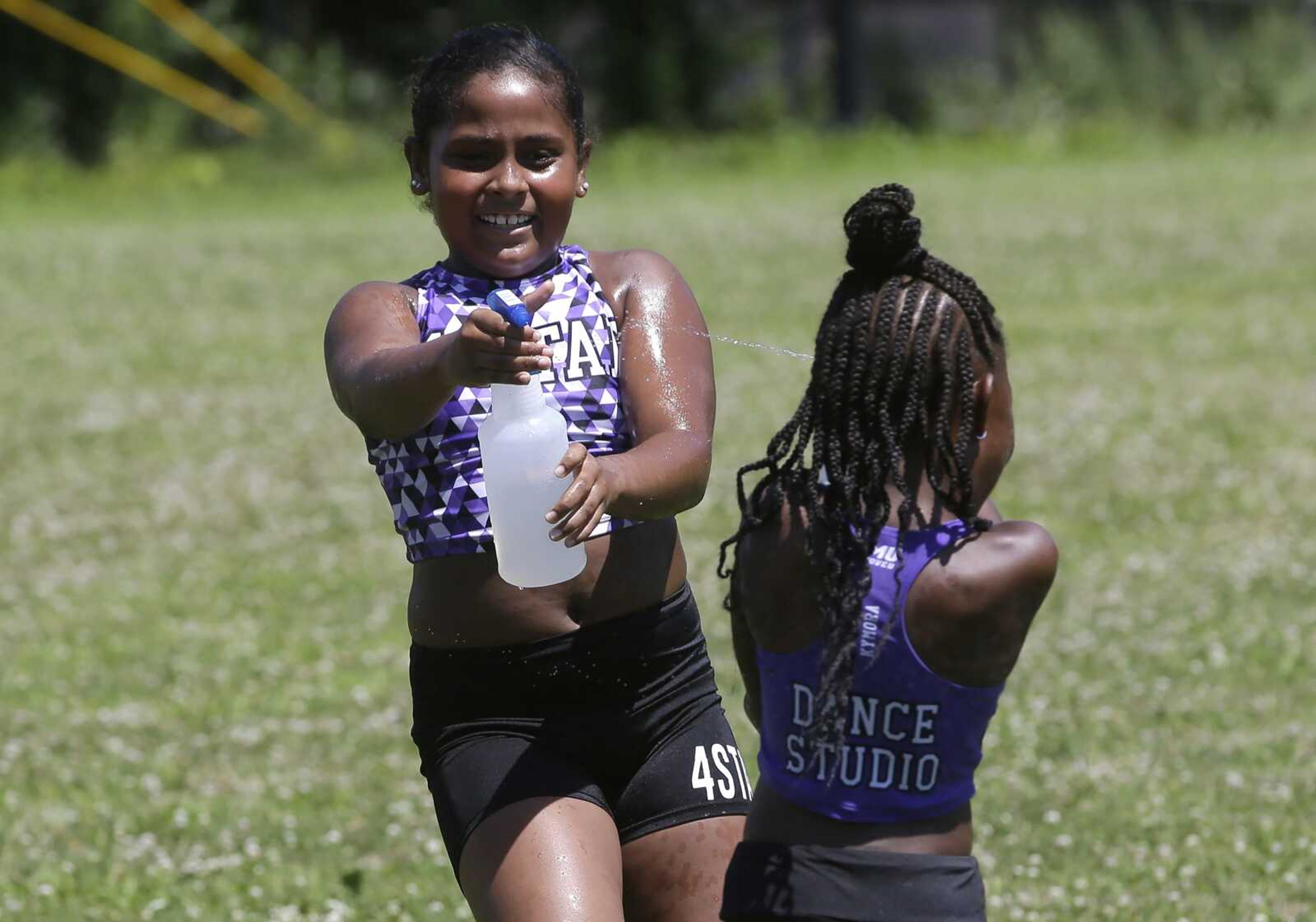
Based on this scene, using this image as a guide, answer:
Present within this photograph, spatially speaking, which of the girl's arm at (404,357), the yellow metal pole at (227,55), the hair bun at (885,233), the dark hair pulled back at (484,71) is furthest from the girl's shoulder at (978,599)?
the yellow metal pole at (227,55)

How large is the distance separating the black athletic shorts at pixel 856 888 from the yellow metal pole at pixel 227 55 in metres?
29.1

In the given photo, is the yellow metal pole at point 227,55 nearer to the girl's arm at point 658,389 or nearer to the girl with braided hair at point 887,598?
the girl's arm at point 658,389

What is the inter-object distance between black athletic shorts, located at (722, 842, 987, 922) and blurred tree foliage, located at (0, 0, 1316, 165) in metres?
28.7

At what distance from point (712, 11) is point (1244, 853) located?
32354 mm

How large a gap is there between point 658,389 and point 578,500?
66 cm

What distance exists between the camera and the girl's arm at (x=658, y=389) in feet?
11.2

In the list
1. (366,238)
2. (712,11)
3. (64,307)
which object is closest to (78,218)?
(366,238)

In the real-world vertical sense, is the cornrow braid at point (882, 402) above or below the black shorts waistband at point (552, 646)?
above

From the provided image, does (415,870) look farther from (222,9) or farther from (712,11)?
(712,11)

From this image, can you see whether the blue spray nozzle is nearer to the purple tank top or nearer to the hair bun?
the hair bun

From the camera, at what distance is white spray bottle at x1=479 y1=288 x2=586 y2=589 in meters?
3.19

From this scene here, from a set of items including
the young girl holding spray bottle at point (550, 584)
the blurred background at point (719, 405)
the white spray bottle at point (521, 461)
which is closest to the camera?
the white spray bottle at point (521, 461)

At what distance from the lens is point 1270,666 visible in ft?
25.9

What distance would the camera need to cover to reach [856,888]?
3.15 metres
